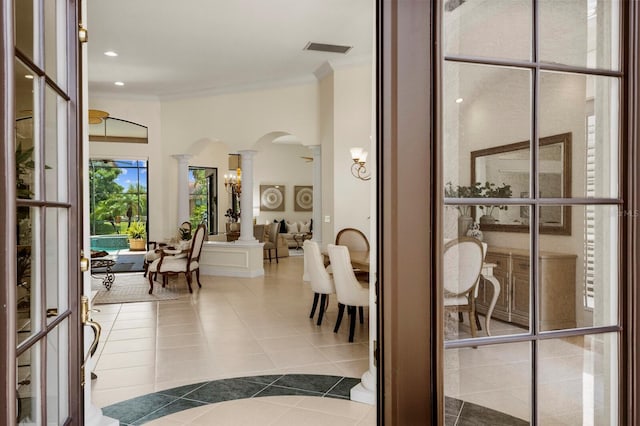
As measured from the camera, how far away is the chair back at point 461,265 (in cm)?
138

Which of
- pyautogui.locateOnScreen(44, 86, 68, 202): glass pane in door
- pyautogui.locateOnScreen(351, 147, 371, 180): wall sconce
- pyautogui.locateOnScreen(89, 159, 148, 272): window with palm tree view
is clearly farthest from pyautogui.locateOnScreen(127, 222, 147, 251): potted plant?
pyautogui.locateOnScreen(44, 86, 68, 202): glass pane in door

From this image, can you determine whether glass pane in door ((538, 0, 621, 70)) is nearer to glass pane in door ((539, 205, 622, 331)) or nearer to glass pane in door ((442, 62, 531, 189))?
glass pane in door ((442, 62, 531, 189))

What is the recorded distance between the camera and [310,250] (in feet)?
15.6

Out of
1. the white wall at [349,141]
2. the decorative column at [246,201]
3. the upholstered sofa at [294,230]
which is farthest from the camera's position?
the upholstered sofa at [294,230]

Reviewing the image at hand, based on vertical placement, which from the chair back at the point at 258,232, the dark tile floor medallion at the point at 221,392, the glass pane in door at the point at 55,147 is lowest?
the dark tile floor medallion at the point at 221,392

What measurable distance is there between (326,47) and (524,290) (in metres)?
5.61

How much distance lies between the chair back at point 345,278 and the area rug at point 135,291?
332 cm

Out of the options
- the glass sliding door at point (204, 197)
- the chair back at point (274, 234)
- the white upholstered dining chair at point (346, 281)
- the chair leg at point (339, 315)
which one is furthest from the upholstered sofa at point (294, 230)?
the white upholstered dining chair at point (346, 281)

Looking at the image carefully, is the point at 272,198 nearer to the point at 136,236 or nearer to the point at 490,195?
the point at 136,236

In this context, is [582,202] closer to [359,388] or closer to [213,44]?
[359,388]

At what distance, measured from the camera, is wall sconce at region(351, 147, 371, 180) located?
6335 millimetres

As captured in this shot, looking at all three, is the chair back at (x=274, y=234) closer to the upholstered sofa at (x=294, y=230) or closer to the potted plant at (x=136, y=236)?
the upholstered sofa at (x=294, y=230)

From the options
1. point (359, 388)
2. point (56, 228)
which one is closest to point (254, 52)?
point (359, 388)

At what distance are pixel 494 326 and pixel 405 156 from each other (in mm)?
617
